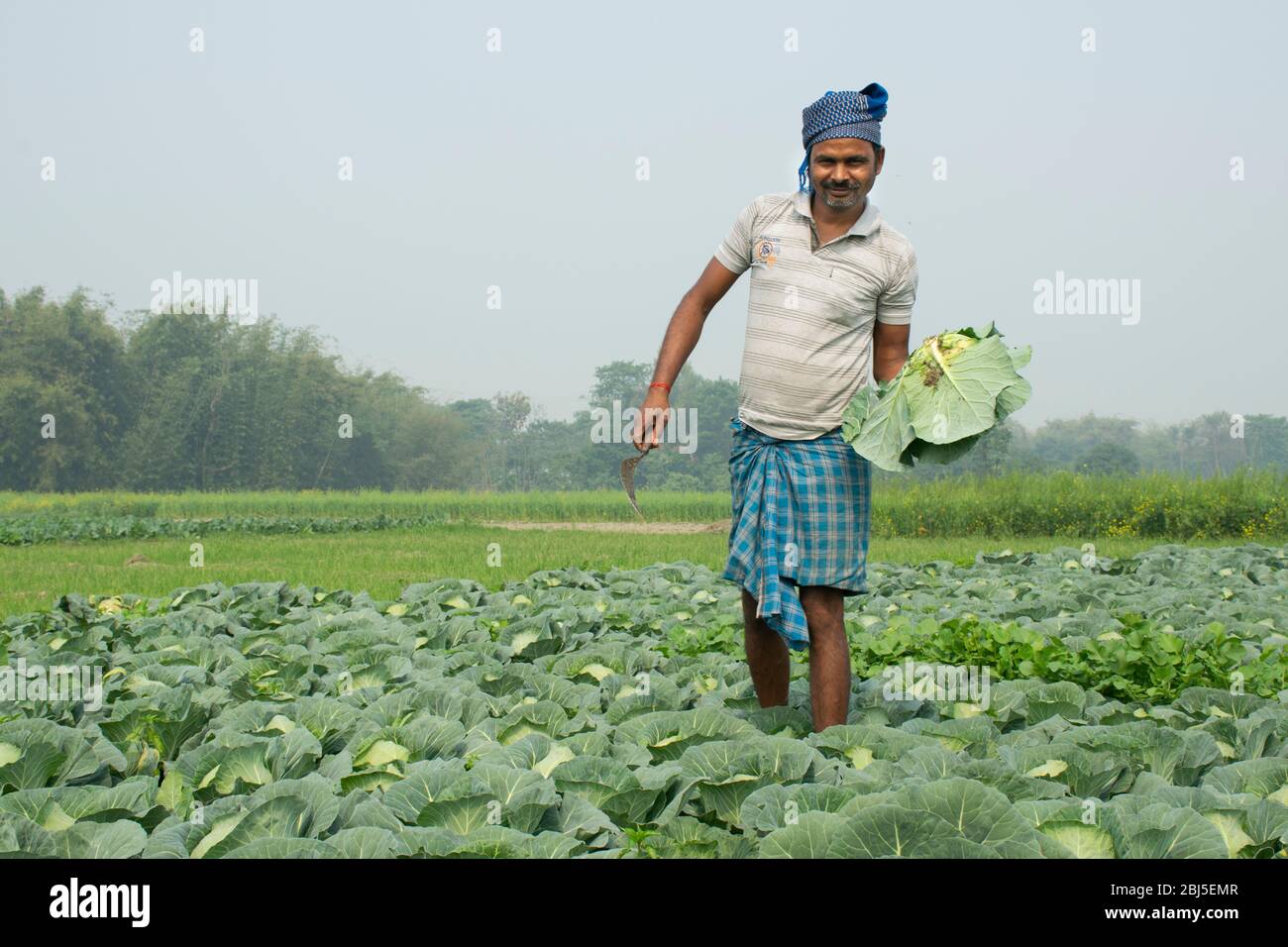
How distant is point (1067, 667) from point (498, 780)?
2534 mm

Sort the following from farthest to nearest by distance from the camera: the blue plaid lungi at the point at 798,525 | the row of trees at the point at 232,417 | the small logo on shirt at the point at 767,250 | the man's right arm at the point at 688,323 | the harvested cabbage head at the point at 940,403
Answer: the row of trees at the point at 232,417 → the man's right arm at the point at 688,323 → the small logo on shirt at the point at 767,250 → the blue plaid lungi at the point at 798,525 → the harvested cabbage head at the point at 940,403

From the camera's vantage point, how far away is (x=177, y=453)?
43469mm

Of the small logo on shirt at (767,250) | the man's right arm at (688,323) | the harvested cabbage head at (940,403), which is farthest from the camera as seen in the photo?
the man's right arm at (688,323)

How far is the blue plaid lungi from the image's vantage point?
10.3 ft

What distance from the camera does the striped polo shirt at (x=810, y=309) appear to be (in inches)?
126

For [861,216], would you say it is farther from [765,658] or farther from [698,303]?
[765,658]

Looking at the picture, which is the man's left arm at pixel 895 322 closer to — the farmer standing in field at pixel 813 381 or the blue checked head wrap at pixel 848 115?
the farmer standing in field at pixel 813 381

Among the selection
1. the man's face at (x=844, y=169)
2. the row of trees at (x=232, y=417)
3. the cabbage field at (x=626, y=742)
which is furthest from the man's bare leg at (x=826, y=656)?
the row of trees at (x=232, y=417)

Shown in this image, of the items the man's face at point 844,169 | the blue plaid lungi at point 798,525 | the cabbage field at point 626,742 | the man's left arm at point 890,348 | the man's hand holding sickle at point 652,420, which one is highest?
the man's face at point 844,169

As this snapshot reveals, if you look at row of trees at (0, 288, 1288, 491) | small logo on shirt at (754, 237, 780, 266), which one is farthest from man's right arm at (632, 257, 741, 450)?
row of trees at (0, 288, 1288, 491)

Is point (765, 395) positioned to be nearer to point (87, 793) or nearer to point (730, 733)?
point (730, 733)

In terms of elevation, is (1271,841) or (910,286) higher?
(910,286)

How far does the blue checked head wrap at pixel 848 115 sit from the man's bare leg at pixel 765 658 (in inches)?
53.7

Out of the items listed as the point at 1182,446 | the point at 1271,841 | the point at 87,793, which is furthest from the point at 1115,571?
the point at 1182,446
